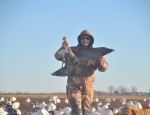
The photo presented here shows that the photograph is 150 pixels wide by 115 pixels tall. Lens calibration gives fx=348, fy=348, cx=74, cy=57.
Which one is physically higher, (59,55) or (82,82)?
(59,55)

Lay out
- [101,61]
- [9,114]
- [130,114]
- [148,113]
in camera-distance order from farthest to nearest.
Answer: [9,114] < [101,61] < [148,113] < [130,114]

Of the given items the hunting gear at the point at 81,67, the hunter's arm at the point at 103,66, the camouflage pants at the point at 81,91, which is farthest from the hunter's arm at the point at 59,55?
the hunter's arm at the point at 103,66

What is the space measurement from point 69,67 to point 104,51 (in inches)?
31.2

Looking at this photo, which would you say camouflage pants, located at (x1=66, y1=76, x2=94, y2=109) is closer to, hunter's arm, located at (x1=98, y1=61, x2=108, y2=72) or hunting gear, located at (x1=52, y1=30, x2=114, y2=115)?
hunting gear, located at (x1=52, y1=30, x2=114, y2=115)

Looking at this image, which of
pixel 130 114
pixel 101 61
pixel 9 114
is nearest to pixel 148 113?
pixel 130 114

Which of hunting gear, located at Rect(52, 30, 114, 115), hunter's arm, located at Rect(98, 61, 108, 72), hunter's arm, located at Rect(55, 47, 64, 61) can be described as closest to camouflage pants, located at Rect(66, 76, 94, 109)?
hunting gear, located at Rect(52, 30, 114, 115)

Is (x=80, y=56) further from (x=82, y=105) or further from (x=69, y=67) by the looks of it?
(x=82, y=105)

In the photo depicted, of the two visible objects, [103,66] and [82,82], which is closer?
[103,66]

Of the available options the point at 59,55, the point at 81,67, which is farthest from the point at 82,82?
the point at 59,55

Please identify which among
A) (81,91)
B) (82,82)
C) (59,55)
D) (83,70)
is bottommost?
(81,91)

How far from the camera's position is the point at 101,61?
6.94 metres

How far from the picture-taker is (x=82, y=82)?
719cm

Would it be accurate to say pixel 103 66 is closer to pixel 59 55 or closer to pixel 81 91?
pixel 81 91

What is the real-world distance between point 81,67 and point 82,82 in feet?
1.03
